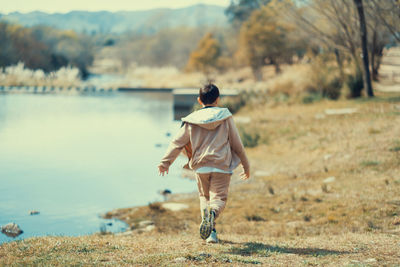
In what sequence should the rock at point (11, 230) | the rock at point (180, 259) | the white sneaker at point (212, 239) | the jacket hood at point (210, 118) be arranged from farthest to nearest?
the rock at point (11, 230) → the white sneaker at point (212, 239) → the jacket hood at point (210, 118) → the rock at point (180, 259)

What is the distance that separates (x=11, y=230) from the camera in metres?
7.45

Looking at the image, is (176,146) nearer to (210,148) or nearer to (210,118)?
(210,148)

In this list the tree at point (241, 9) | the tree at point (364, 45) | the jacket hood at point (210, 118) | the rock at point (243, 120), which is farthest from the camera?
the tree at point (241, 9)

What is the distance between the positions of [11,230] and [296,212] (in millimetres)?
4286

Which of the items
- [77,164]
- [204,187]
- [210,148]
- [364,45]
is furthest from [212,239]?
[364,45]

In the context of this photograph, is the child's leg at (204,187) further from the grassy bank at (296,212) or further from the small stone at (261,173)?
the small stone at (261,173)

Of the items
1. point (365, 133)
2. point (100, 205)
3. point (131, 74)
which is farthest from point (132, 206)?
point (131, 74)

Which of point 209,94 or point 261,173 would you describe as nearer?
point 209,94

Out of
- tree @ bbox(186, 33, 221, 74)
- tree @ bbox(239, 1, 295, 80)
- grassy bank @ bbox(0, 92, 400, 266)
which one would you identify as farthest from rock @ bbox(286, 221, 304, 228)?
tree @ bbox(186, 33, 221, 74)

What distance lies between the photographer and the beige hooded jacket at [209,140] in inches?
204

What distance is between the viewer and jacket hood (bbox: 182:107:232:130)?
5129 millimetres

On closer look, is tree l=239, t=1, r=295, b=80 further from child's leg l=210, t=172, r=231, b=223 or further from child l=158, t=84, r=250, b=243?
child's leg l=210, t=172, r=231, b=223

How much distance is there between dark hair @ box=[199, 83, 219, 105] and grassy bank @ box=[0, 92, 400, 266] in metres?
1.46

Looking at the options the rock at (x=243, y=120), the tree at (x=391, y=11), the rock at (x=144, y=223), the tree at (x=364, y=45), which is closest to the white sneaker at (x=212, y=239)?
the rock at (x=144, y=223)
